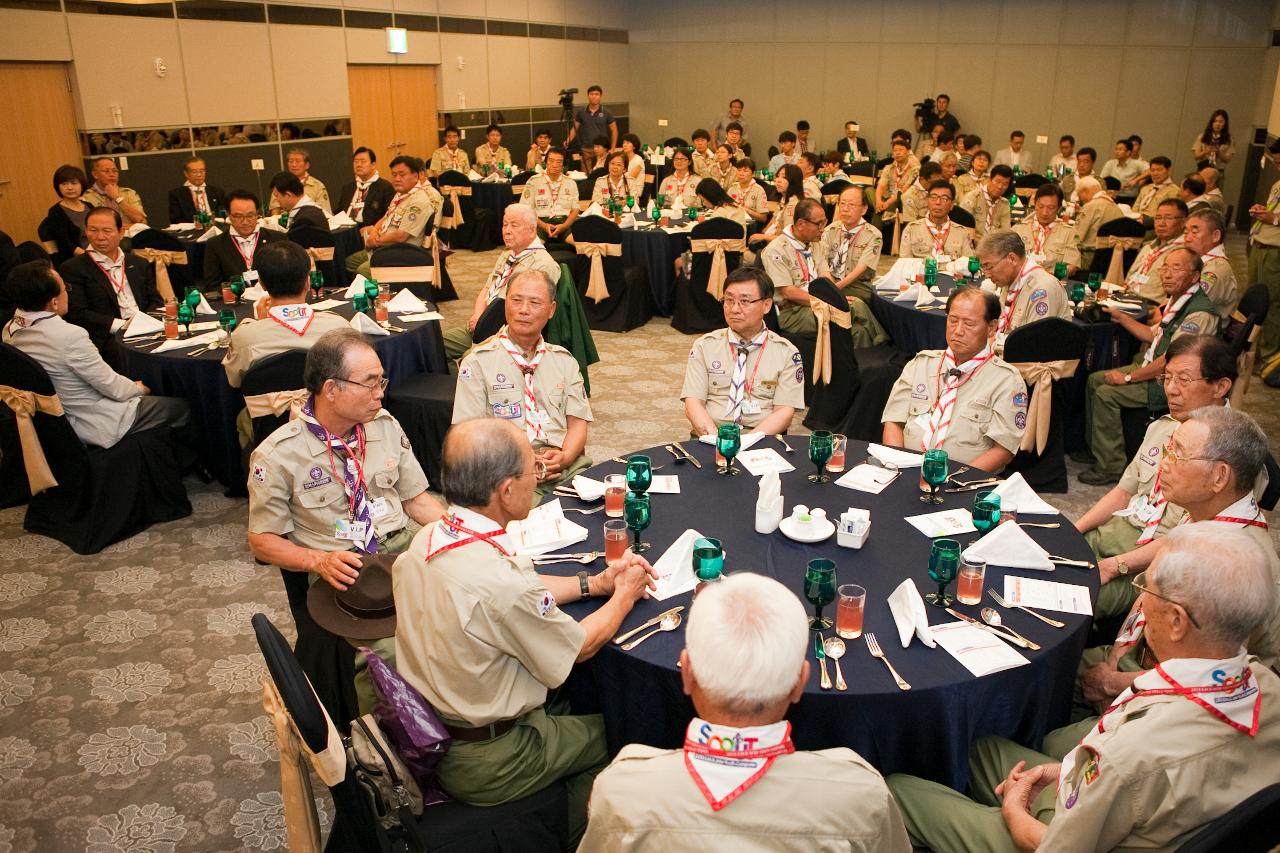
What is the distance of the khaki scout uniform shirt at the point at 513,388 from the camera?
4.10 metres

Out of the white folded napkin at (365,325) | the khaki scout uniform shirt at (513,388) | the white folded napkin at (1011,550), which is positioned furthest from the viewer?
the white folded napkin at (365,325)

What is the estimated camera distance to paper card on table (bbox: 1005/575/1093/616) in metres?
2.58

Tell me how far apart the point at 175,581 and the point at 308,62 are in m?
9.72

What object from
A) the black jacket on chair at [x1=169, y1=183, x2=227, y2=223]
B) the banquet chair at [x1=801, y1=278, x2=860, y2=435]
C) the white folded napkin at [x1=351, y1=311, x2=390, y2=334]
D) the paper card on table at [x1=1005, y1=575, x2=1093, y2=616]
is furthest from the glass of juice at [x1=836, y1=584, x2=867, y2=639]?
the black jacket on chair at [x1=169, y1=183, x2=227, y2=223]

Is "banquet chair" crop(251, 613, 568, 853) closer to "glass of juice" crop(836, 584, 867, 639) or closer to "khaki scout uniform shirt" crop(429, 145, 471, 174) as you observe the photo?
"glass of juice" crop(836, 584, 867, 639)

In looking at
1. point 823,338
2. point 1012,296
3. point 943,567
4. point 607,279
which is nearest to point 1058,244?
point 1012,296

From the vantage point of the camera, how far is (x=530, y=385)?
4.15 m

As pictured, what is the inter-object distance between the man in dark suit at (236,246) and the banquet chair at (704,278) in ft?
11.7

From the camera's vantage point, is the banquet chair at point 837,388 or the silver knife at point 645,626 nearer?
the silver knife at point 645,626

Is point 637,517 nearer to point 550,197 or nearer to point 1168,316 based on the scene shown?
point 1168,316

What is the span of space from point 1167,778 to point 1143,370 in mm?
4024

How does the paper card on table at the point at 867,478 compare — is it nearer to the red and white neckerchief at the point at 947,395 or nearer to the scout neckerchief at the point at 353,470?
the red and white neckerchief at the point at 947,395

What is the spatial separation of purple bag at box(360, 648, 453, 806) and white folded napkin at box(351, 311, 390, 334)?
3.51m

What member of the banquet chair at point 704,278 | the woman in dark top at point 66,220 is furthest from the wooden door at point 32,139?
the banquet chair at point 704,278
